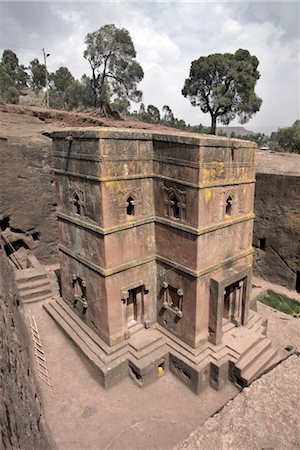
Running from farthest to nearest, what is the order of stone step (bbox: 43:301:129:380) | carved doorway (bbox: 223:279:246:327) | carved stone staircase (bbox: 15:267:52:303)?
carved stone staircase (bbox: 15:267:52:303) < carved doorway (bbox: 223:279:246:327) < stone step (bbox: 43:301:129:380)

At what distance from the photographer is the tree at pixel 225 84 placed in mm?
32531

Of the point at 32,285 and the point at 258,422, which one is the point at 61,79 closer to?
the point at 32,285

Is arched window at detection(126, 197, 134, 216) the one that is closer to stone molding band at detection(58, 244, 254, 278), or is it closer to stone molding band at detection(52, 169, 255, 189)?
stone molding band at detection(52, 169, 255, 189)

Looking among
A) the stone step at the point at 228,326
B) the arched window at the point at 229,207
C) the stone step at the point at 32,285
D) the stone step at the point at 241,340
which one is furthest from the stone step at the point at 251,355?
the stone step at the point at 32,285

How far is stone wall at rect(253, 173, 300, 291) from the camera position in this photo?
15836mm

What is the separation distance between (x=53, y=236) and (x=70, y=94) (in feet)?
107

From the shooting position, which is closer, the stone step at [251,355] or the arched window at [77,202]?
the stone step at [251,355]

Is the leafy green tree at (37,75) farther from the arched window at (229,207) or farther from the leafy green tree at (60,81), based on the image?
the arched window at (229,207)

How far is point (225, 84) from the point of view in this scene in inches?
1328

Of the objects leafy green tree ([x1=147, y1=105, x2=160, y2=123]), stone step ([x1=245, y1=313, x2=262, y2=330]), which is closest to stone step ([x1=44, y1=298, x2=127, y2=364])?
stone step ([x1=245, y1=313, x2=262, y2=330])

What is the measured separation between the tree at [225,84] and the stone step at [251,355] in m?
29.0

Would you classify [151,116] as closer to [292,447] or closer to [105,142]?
[105,142]

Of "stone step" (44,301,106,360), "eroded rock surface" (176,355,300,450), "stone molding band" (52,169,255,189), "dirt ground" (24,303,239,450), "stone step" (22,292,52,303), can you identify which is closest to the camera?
"eroded rock surface" (176,355,300,450)

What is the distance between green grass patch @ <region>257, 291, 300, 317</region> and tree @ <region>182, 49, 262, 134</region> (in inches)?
956
